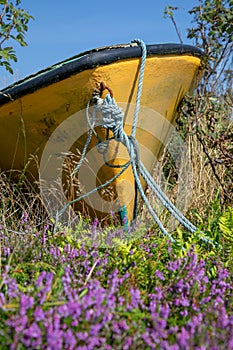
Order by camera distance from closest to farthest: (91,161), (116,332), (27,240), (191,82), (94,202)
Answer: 1. (116,332)
2. (27,240)
3. (91,161)
4. (94,202)
5. (191,82)

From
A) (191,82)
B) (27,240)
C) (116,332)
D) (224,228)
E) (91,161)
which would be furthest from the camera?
(191,82)

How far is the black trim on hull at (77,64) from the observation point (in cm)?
253

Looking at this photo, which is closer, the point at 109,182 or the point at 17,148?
the point at 109,182

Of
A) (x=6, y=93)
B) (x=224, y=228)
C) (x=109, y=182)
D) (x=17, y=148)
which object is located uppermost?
(x=6, y=93)

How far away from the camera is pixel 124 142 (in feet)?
8.70

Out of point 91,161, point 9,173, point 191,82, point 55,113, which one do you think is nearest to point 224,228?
point 91,161

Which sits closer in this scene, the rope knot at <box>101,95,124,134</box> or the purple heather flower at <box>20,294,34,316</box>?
the purple heather flower at <box>20,294,34,316</box>

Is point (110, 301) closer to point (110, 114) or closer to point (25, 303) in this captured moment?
point (25, 303)

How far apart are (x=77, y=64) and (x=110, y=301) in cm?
147

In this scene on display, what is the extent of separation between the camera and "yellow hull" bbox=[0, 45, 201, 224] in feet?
8.69

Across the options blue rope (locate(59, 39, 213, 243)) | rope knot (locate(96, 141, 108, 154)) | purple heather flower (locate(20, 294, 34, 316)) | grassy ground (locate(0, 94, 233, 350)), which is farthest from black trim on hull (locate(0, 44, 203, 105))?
purple heather flower (locate(20, 294, 34, 316))

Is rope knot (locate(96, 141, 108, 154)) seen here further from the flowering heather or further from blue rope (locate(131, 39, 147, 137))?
the flowering heather

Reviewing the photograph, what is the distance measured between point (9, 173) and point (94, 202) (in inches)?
31.6

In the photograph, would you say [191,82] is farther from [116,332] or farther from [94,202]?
[116,332]
